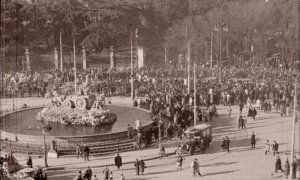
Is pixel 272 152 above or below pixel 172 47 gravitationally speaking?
below

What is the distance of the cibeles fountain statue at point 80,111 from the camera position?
1598 inches

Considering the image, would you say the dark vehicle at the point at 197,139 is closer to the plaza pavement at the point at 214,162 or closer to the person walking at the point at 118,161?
the plaza pavement at the point at 214,162

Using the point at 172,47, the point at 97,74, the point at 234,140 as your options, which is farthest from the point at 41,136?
the point at 172,47

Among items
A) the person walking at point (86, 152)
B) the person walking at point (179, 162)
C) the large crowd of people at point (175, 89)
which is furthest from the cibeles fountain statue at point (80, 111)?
the person walking at point (179, 162)

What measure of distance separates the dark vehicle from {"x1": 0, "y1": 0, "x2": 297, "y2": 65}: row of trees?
141 ft

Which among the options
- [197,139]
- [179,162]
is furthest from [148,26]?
[179,162]

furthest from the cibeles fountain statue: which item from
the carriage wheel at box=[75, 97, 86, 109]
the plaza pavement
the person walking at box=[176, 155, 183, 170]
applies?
the person walking at box=[176, 155, 183, 170]

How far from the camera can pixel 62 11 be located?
8188 cm

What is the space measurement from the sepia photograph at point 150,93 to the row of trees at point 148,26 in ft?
0.72

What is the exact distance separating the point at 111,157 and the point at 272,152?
10.5 m

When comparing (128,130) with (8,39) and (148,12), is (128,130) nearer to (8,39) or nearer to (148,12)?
(8,39)

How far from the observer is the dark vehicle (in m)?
33.9

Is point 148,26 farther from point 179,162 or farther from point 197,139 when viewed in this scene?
point 179,162

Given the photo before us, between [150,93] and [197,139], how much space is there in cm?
2045
